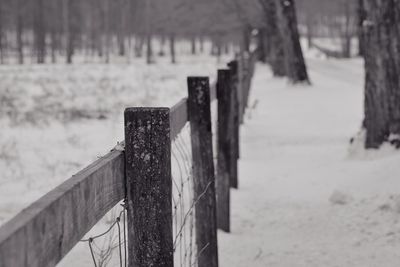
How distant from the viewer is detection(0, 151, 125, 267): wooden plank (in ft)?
4.50

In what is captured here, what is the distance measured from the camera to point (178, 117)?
11.4ft

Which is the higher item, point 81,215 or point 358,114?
point 81,215

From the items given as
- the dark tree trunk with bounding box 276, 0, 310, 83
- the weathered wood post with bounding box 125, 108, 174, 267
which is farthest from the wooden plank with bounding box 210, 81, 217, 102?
the dark tree trunk with bounding box 276, 0, 310, 83

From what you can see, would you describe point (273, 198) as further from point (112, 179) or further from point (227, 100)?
point (112, 179)

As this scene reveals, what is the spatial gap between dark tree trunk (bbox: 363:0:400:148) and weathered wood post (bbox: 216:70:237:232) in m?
2.33

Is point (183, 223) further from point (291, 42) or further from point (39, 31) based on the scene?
point (39, 31)

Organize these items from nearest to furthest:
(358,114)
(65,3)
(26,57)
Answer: (358,114) → (65,3) → (26,57)

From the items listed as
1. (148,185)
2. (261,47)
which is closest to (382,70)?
(148,185)

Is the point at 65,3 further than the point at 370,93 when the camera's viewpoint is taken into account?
Yes

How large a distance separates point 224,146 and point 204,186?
52.0 inches

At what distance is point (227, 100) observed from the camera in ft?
17.3

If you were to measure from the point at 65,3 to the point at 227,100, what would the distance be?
47.6 metres

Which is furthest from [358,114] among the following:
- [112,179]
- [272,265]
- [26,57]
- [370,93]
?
[26,57]

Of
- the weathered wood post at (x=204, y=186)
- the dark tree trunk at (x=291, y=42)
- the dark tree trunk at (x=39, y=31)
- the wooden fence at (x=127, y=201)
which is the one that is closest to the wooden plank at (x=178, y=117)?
the wooden fence at (x=127, y=201)
